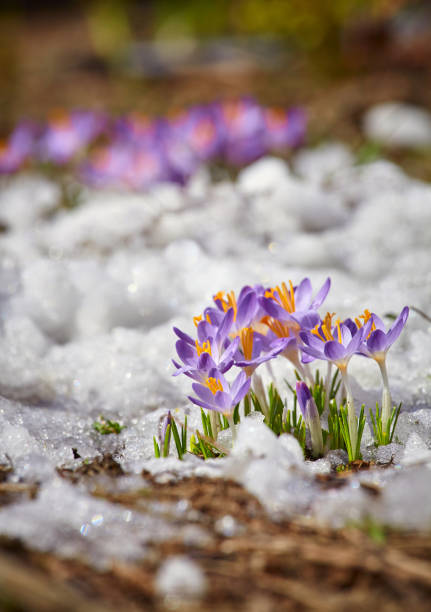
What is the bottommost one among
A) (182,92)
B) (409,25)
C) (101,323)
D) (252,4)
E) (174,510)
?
(174,510)

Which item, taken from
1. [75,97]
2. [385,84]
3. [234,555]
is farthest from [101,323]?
[75,97]

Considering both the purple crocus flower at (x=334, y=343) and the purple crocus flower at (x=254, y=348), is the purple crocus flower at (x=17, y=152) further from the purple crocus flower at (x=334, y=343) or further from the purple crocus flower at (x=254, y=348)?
the purple crocus flower at (x=334, y=343)

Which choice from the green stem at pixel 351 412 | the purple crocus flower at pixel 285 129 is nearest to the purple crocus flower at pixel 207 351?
the green stem at pixel 351 412

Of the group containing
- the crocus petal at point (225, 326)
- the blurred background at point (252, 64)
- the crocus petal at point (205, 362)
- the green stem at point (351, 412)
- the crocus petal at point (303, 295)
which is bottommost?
the green stem at point (351, 412)

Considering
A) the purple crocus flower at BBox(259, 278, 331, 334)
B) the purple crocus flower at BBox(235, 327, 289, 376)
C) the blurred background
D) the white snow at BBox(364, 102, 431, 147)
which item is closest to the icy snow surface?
the purple crocus flower at BBox(235, 327, 289, 376)

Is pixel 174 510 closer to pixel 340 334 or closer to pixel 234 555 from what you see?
pixel 234 555

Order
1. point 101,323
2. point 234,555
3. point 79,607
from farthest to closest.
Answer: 1. point 101,323
2. point 234,555
3. point 79,607

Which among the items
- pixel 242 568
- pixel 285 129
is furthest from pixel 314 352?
pixel 285 129
